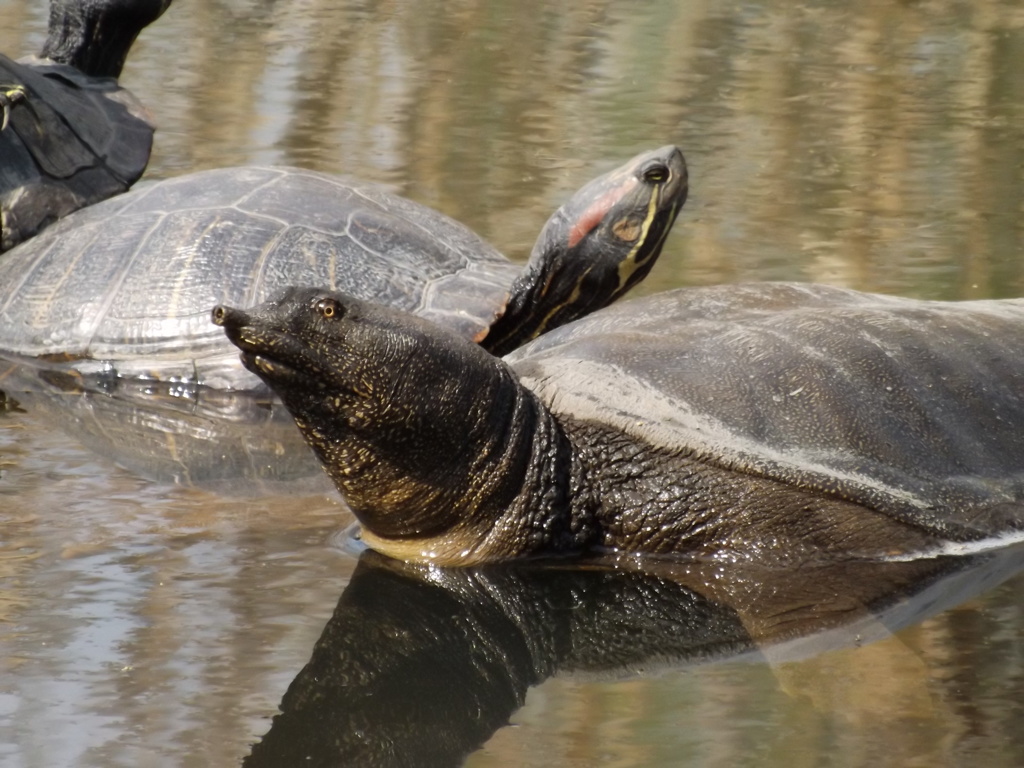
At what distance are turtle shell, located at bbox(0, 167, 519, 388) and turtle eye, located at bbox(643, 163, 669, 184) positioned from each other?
80 centimetres

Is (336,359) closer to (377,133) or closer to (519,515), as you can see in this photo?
(519,515)

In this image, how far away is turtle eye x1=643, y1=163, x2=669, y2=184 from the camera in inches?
207

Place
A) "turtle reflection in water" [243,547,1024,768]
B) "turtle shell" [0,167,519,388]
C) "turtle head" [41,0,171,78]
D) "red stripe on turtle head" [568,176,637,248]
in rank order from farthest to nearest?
"turtle head" [41,0,171,78] → "turtle shell" [0,167,519,388] → "red stripe on turtle head" [568,176,637,248] → "turtle reflection in water" [243,547,1024,768]

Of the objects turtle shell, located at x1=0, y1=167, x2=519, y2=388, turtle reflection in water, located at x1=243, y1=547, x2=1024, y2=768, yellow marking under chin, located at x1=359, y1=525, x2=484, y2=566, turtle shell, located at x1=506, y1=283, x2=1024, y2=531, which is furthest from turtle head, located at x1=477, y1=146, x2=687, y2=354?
turtle reflection in water, located at x1=243, y1=547, x2=1024, y2=768

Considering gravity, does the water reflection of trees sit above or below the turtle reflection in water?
below

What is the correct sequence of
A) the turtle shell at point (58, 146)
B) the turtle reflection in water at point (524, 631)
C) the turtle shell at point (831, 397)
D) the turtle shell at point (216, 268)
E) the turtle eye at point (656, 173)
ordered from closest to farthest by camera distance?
the turtle reflection in water at point (524, 631) → the turtle shell at point (831, 397) → the turtle eye at point (656, 173) → the turtle shell at point (216, 268) → the turtle shell at point (58, 146)

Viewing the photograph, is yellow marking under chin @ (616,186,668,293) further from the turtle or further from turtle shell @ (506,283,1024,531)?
the turtle

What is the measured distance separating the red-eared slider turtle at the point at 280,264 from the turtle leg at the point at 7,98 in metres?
0.93

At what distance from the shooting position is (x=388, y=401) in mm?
3658

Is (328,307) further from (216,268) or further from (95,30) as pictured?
(95,30)

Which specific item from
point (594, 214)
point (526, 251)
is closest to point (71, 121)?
point (526, 251)

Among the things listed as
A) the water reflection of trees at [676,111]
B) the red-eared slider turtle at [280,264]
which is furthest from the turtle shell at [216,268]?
the water reflection of trees at [676,111]

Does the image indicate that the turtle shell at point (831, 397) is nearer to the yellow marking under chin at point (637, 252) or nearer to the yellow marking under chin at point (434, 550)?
the yellow marking under chin at point (434, 550)

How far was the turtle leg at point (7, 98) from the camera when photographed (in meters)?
6.82
